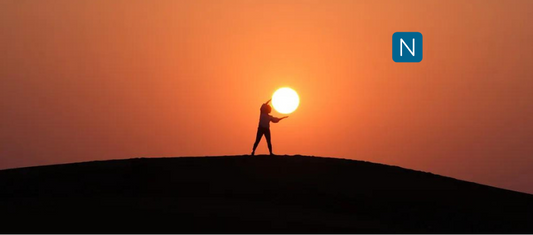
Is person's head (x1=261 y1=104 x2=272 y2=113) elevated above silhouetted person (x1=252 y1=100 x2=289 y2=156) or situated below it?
above

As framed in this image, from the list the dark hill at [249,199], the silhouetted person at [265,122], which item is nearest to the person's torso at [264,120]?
the silhouetted person at [265,122]

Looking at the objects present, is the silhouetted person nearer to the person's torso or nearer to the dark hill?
the person's torso

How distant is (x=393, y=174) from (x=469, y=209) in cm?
379

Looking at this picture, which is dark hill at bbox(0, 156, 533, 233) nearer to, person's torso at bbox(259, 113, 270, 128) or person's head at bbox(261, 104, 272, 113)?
person's torso at bbox(259, 113, 270, 128)

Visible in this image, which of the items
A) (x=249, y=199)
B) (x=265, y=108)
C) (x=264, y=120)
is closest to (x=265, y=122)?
(x=264, y=120)

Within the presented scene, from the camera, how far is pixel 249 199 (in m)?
18.9

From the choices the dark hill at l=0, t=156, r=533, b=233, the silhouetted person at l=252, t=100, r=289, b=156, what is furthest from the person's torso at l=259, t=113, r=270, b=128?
the dark hill at l=0, t=156, r=533, b=233

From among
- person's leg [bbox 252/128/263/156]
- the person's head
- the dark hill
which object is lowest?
the dark hill

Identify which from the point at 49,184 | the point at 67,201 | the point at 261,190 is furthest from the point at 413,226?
the point at 49,184

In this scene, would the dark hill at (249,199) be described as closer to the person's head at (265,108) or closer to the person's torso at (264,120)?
the person's torso at (264,120)

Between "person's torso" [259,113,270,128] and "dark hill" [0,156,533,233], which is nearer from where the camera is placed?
"dark hill" [0,156,533,233]

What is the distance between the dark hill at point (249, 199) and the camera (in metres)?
15.5

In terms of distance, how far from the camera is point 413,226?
1767cm

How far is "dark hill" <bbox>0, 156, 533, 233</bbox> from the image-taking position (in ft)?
50.8
